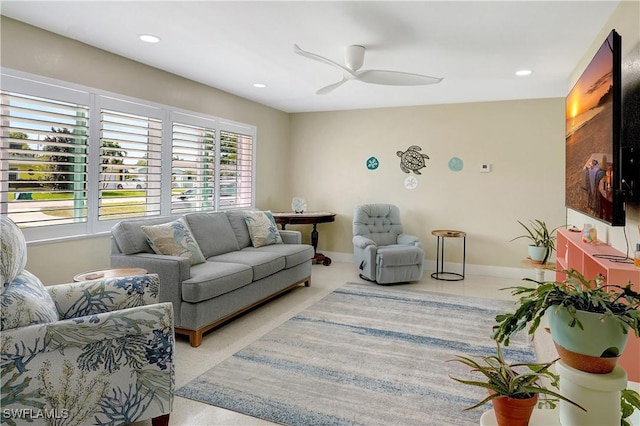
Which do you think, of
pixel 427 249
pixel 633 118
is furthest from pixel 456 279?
pixel 633 118

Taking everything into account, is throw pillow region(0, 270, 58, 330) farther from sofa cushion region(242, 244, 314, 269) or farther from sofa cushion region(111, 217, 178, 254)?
sofa cushion region(242, 244, 314, 269)

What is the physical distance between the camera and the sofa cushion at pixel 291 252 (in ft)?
14.4

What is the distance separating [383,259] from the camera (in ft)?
16.3

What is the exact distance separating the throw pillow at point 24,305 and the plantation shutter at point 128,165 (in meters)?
1.89

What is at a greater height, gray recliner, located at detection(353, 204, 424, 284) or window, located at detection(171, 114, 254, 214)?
window, located at detection(171, 114, 254, 214)

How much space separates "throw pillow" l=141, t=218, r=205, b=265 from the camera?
3.50m

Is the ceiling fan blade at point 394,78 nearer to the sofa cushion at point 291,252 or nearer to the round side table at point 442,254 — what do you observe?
the sofa cushion at point 291,252

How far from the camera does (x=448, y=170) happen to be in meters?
5.87

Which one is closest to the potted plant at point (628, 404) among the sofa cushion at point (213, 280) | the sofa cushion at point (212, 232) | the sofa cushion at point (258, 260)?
the sofa cushion at point (213, 280)

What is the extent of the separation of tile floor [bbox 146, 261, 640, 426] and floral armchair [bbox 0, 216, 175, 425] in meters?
0.28

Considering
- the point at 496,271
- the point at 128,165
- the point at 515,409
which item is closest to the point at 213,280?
the point at 128,165

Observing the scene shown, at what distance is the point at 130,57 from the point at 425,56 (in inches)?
110

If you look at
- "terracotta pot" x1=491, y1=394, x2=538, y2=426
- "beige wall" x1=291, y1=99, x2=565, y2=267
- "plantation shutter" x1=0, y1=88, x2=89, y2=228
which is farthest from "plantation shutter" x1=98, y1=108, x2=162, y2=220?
"terracotta pot" x1=491, y1=394, x2=538, y2=426

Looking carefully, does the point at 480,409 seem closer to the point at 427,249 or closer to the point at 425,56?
the point at 425,56
